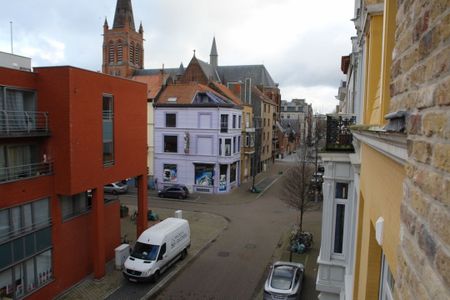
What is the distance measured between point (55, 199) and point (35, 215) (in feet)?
3.23

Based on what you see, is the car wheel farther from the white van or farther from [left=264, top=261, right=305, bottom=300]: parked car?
[left=264, top=261, right=305, bottom=300]: parked car

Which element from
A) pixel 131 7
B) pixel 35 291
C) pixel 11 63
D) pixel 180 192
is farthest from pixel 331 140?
pixel 131 7

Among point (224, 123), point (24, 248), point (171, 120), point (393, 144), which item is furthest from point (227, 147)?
point (393, 144)

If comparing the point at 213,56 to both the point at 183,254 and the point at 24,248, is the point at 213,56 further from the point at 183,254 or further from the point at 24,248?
the point at 24,248

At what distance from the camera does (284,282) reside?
47.2 ft

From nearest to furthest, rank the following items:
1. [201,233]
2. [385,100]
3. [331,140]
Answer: [385,100] < [331,140] < [201,233]

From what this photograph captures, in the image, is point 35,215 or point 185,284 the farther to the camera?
point 185,284

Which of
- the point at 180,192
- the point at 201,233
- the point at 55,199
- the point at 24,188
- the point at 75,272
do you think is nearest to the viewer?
the point at 24,188

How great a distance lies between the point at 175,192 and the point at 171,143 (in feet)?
16.6

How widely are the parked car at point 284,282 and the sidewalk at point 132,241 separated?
5.36 metres

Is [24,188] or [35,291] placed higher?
[24,188]

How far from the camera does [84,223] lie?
1570cm

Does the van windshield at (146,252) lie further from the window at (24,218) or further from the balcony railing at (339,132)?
the balcony railing at (339,132)

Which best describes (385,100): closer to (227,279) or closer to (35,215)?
(35,215)
